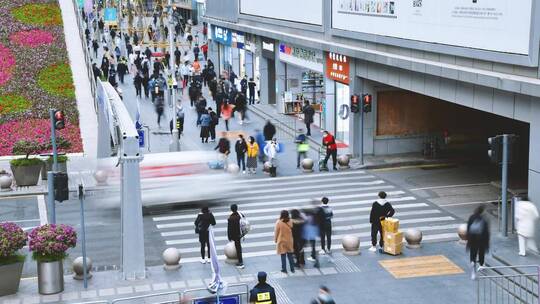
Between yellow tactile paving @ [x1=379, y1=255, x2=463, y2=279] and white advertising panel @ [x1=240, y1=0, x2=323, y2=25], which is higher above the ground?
white advertising panel @ [x1=240, y1=0, x2=323, y2=25]

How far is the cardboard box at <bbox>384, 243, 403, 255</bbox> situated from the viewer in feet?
68.6

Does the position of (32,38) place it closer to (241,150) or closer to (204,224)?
(241,150)

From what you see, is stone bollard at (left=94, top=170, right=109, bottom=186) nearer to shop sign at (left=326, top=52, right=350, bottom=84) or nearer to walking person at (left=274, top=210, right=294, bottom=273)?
walking person at (left=274, top=210, right=294, bottom=273)

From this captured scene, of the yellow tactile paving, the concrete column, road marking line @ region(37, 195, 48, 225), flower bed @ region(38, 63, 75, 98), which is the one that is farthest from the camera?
flower bed @ region(38, 63, 75, 98)

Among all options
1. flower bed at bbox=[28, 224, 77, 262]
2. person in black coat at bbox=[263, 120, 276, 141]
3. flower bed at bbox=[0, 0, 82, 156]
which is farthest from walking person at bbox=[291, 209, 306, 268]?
flower bed at bbox=[0, 0, 82, 156]

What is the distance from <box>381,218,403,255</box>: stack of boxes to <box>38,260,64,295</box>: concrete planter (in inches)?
305

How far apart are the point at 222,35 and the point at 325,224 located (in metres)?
38.3

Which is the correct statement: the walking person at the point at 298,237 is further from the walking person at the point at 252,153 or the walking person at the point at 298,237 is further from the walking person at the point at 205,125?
the walking person at the point at 205,125

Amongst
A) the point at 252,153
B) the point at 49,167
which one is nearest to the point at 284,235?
the point at 252,153

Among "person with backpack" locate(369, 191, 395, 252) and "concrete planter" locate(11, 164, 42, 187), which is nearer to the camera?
"person with backpack" locate(369, 191, 395, 252)

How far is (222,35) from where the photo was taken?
57.6 m

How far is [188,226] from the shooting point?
81.1 feet

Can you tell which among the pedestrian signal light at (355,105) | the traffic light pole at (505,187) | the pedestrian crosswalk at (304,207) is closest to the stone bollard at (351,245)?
the pedestrian crosswalk at (304,207)

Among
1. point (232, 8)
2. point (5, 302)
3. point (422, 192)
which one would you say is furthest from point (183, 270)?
point (232, 8)
